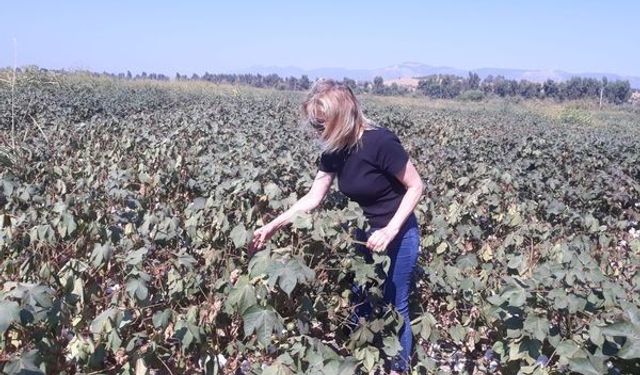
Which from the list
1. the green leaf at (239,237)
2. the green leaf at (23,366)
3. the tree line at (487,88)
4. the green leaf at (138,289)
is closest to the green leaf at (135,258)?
the green leaf at (138,289)

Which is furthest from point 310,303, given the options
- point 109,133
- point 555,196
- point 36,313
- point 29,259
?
point 109,133

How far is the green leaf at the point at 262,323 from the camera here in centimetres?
195

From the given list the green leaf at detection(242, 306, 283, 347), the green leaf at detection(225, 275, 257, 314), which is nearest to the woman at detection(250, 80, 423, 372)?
the green leaf at detection(225, 275, 257, 314)

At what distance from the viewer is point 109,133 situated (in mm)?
6977

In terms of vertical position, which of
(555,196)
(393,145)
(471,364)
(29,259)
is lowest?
(471,364)

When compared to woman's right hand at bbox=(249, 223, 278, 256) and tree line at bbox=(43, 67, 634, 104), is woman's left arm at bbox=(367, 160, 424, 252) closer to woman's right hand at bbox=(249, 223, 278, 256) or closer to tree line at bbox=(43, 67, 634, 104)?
woman's right hand at bbox=(249, 223, 278, 256)

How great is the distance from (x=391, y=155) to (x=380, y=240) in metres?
0.38

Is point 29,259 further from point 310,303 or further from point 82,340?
point 310,303

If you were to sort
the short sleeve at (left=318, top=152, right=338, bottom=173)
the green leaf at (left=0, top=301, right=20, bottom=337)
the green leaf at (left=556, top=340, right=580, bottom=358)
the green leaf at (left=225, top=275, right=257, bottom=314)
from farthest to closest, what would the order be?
the short sleeve at (left=318, top=152, right=338, bottom=173), the green leaf at (left=225, top=275, right=257, bottom=314), the green leaf at (left=556, top=340, right=580, bottom=358), the green leaf at (left=0, top=301, right=20, bottom=337)

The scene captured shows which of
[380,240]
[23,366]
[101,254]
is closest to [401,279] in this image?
[380,240]

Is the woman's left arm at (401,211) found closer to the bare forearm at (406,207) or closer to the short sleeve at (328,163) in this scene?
the bare forearm at (406,207)

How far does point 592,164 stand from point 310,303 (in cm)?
685

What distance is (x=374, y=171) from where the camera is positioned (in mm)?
2592

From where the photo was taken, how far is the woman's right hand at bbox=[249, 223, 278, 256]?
98.4 inches
